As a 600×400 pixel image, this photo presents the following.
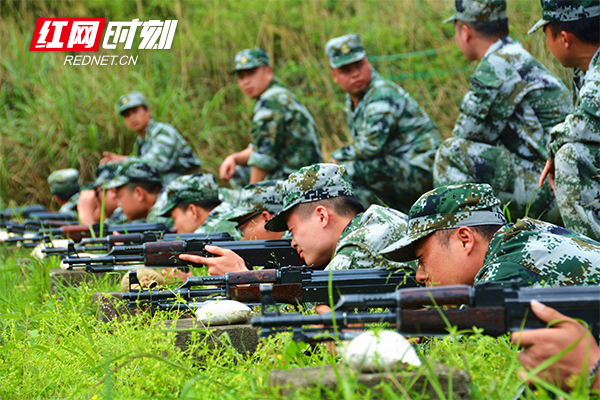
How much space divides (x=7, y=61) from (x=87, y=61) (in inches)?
63.7

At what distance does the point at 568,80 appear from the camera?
21.8 ft

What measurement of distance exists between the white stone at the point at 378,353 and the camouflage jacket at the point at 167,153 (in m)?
6.84

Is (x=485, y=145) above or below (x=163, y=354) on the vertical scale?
above

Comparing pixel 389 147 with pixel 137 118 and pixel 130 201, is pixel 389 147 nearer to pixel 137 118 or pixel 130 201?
pixel 130 201

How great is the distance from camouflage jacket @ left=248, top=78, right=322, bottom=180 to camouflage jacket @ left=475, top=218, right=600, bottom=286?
5.08 m

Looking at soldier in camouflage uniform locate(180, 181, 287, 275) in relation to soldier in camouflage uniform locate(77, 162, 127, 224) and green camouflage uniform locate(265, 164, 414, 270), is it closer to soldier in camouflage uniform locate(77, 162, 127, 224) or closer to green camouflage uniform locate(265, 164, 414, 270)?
green camouflage uniform locate(265, 164, 414, 270)

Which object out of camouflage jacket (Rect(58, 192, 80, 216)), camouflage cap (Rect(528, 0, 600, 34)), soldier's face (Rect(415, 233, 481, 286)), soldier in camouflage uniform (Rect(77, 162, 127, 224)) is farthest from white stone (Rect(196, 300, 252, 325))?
camouflage jacket (Rect(58, 192, 80, 216))

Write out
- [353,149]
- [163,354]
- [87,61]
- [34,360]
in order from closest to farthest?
[163,354]
[34,360]
[353,149]
[87,61]

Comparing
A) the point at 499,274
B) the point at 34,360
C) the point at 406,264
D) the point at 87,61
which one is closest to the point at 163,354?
the point at 34,360

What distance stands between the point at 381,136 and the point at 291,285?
3350 mm

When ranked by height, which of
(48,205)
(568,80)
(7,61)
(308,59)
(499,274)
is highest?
(7,61)

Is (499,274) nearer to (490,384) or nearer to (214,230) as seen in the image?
(490,384)

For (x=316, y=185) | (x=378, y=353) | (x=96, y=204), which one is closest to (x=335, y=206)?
(x=316, y=185)

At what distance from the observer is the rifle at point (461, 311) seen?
207 cm
